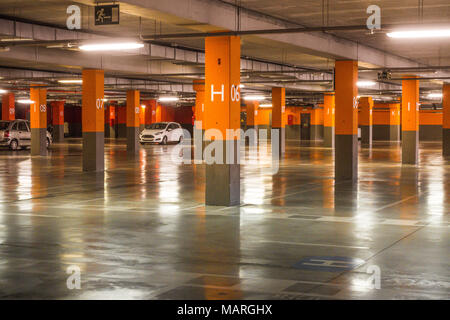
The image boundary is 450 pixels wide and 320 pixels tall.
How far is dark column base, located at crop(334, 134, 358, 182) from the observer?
20141mm

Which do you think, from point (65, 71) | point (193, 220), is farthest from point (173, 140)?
point (193, 220)

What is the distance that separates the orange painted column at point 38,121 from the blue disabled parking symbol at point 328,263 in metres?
27.5

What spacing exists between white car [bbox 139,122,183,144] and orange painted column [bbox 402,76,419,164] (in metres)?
22.3

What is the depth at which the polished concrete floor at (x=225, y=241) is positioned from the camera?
21.0ft

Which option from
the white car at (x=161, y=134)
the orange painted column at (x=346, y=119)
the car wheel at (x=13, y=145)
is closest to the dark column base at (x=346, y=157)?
the orange painted column at (x=346, y=119)

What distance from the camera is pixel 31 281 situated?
6.60 metres

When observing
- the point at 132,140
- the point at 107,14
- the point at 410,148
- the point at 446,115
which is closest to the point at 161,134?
the point at 132,140

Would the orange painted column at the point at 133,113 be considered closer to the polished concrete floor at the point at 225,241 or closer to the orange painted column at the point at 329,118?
the orange painted column at the point at 329,118

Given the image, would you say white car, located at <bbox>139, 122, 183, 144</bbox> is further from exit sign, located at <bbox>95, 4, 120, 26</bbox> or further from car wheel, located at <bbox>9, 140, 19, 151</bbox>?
exit sign, located at <bbox>95, 4, 120, 26</bbox>

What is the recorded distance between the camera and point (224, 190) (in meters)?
13.5

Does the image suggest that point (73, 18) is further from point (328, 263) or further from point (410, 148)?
point (410, 148)

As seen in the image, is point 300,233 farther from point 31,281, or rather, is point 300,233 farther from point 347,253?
point 31,281
